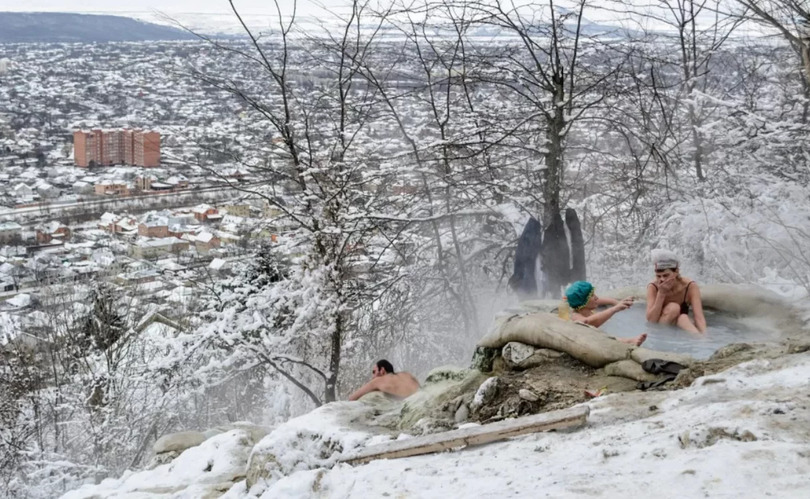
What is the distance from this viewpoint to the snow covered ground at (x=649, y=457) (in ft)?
9.70

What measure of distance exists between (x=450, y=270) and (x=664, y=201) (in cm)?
345

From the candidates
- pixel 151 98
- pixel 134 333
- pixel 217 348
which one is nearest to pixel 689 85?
pixel 217 348

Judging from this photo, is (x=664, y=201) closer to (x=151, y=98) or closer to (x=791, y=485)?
(x=791, y=485)

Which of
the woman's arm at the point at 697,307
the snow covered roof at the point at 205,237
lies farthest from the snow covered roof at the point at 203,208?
the woman's arm at the point at 697,307

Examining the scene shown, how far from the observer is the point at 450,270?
12453 mm

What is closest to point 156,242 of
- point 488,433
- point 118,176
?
point 118,176

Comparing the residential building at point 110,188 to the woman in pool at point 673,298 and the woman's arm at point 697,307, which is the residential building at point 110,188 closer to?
the woman in pool at point 673,298

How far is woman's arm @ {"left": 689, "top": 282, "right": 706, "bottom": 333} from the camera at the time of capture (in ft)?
20.5

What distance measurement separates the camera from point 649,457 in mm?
3271

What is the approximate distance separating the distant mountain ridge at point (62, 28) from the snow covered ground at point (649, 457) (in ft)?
245

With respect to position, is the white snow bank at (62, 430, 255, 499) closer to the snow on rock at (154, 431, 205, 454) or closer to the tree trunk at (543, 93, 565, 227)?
the snow on rock at (154, 431, 205, 454)

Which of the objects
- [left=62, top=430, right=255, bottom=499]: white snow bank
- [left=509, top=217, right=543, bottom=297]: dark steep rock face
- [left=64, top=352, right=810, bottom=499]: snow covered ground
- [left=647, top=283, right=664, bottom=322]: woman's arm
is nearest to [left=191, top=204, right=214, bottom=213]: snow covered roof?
[left=509, top=217, right=543, bottom=297]: dark steep rock face

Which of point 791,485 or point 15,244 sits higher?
point 791,485

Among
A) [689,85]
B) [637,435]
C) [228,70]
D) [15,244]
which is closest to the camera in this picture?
[637,435]
